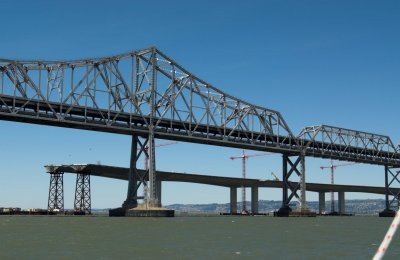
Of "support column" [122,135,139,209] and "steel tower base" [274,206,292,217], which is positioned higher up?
"support column" [122,135,139,209]

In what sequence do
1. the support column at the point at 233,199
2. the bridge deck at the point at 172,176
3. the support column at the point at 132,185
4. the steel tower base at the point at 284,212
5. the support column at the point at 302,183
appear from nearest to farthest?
the support column at the point at 132,185
the support column at the point at 302,183
the steel tower base at the point at 284,212
the bridge deck at the point at 172,176
the support column at the point at 233,199

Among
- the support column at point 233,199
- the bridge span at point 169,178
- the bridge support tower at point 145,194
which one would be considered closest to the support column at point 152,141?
the bridge support tower at point 145,194

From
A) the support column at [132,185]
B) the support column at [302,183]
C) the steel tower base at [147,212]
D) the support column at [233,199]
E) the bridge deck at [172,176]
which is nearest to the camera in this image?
the steel tower base at [147,212]

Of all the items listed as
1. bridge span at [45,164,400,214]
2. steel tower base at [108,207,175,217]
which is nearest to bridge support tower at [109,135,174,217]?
steel tower base at [108,207,175,217]

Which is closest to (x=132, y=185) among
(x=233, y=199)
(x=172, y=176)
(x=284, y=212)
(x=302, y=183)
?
(x=284, y=212)

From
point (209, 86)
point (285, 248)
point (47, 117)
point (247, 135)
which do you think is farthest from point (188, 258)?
point (247, 135)

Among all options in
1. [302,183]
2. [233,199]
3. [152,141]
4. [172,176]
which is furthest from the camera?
[233,199]

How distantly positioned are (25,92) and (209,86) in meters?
38.2

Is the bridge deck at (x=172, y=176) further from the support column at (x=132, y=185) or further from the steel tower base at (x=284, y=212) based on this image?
the support column at (x=132, y=185)

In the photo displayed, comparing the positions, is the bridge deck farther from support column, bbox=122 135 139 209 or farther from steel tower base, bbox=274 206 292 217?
support column, bbox=122 135 139 209

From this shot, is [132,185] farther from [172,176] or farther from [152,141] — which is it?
[172,176]

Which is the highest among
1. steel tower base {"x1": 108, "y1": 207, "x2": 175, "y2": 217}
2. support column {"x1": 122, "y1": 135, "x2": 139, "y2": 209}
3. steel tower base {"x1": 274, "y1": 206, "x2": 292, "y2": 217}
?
support column {"x1": 122, "y1": 135, "x2": 139, "y2": 209}

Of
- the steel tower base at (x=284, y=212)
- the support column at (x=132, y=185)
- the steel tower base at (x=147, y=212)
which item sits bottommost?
the steel tower base at (x=284, y=212)

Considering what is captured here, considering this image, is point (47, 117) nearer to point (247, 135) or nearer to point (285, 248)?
point (247, 135)
